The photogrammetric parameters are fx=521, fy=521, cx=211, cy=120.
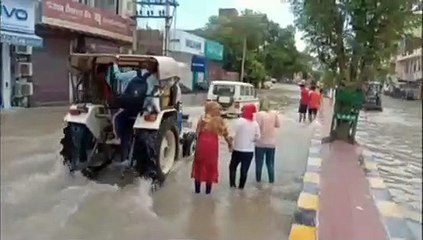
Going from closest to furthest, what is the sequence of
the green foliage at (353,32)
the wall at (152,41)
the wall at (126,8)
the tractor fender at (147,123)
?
1. the tractor fender at (147,123)
2. the green foliage at (353,32)
3. the wall at (152,41)
4. the wall at (126,8)

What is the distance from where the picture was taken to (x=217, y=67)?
38625 mm

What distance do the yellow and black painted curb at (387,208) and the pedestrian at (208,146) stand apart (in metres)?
2.22

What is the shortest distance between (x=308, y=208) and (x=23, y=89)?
613 inches

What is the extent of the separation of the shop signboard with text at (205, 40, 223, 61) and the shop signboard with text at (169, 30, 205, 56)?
738mm

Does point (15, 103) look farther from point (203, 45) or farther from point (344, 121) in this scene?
point (203, 45)

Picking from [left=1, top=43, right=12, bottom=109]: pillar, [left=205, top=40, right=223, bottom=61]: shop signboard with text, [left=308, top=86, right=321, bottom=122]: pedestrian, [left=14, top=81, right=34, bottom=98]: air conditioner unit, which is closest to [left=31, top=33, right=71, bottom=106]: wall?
[left=14, top=81, right=34, bottom=98]: air conditioner unit

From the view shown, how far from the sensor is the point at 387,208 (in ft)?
22.0

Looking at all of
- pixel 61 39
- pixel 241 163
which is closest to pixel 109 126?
pixel 241 163

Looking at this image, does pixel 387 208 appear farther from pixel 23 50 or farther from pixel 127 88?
pixel 23 50

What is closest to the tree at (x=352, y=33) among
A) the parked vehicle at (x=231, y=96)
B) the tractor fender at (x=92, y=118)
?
the parked vehicle at (x=231, y=96)

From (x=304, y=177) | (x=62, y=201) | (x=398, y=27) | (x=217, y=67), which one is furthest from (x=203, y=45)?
(x=62, y=201)

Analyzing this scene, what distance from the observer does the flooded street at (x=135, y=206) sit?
5020mm

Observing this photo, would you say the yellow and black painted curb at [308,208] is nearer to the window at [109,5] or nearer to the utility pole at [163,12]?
the utility pole at [163,12]

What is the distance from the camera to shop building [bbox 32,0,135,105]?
19.3 metres
